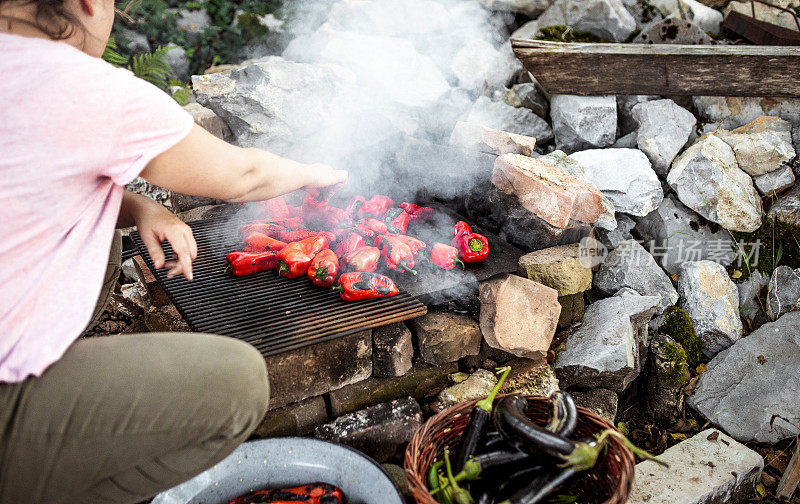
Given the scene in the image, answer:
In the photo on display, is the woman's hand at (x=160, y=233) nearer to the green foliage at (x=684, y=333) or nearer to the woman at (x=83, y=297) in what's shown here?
the woman at (x=83, y=297)

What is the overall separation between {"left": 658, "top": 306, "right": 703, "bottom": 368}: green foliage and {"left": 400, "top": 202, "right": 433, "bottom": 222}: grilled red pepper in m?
→ 1.62

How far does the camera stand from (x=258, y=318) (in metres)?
2.73

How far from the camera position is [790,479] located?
2791 mm

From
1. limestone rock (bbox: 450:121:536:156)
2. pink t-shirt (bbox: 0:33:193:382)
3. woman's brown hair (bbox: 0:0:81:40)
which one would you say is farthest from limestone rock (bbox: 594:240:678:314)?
woman's brown hair (bbox: 0:0:81:40)

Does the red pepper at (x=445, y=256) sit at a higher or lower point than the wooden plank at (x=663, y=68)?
lower

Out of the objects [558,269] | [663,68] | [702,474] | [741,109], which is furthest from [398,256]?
[741,109]

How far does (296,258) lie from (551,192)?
4.76 ft

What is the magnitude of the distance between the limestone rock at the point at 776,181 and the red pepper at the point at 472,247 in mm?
2132

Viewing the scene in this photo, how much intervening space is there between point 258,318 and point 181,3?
612 cm

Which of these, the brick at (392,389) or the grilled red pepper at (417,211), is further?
the grilled red pepper at (417,211)

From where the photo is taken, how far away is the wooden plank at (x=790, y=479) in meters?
2.77

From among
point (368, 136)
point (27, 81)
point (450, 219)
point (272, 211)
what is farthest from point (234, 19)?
point (27, 81)

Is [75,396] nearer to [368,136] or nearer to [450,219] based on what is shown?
[450,219]

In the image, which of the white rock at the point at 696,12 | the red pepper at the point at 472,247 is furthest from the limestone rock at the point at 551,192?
the white rock at the point at 696,12
